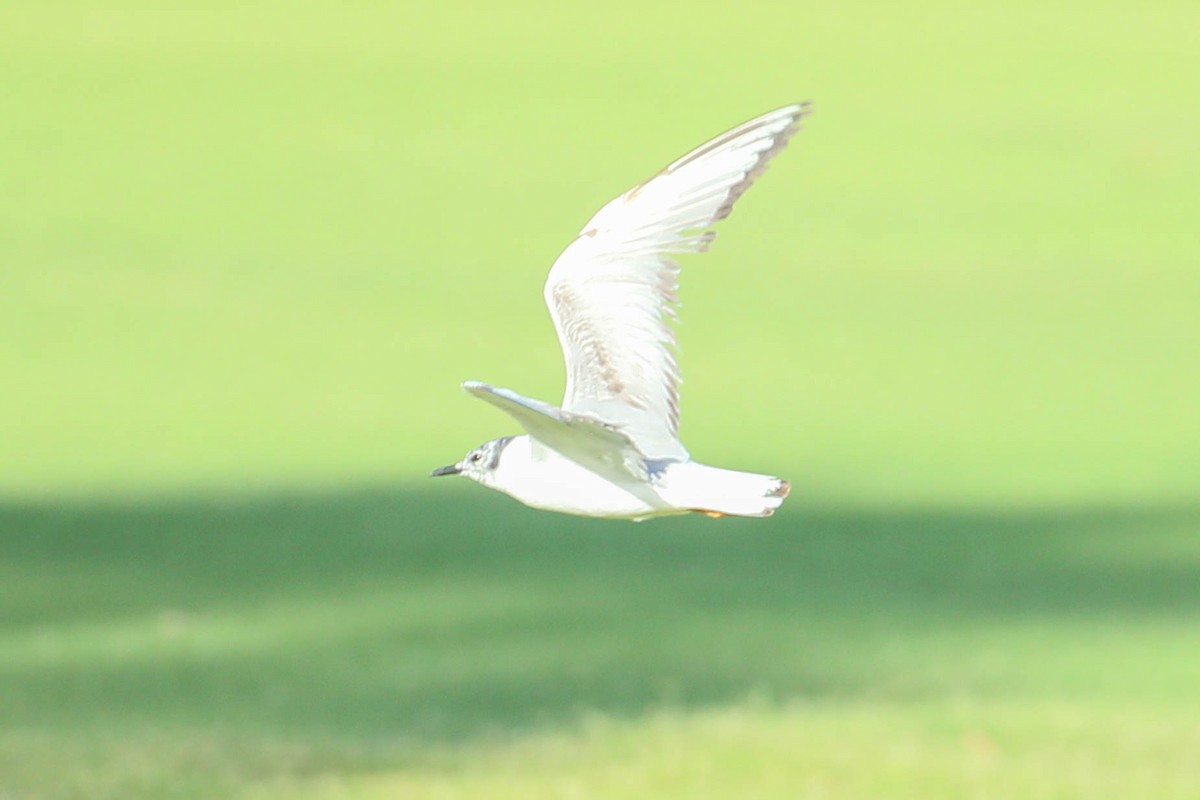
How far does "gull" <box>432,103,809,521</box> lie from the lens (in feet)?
14.5

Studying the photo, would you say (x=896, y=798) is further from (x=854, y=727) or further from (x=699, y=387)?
(x=699, y=387)

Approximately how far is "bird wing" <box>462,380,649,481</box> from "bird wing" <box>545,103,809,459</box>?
0.32 metres

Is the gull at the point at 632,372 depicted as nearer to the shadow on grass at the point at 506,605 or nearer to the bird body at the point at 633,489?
the bird body at the point at 633,489

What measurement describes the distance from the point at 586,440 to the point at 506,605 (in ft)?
44.5

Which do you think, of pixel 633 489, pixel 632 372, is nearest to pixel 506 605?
pixel 632 372

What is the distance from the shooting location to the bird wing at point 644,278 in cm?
506

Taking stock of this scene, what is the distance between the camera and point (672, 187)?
5.40 m

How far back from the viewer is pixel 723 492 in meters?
4.42

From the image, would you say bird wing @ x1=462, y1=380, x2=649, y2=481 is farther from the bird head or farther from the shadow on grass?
the shadow on grass

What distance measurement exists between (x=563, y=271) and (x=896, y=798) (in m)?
5.81

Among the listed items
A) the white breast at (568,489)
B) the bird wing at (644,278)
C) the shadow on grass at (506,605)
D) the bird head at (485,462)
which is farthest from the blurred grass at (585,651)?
the white breast at (568,489)

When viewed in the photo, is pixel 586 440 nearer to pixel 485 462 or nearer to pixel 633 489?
pixel 633 489


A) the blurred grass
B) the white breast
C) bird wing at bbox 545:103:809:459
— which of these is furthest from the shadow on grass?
the white breast

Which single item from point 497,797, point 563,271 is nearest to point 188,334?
point 497,797
